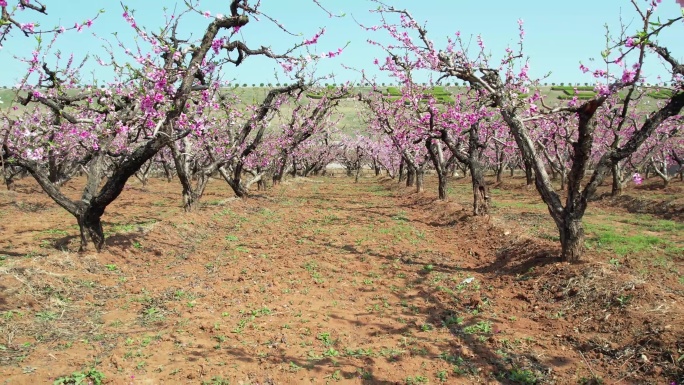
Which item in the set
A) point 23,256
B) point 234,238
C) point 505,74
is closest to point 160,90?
point 23,256

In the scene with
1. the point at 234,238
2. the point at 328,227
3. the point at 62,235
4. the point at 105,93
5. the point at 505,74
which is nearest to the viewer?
the point at 105,93

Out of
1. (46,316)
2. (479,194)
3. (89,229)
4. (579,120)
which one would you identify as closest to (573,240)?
(579,120)

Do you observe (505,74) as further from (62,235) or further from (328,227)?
(62,235)

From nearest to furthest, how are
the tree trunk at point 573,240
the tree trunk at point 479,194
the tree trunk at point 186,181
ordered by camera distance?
the tree trunk at point 573,240 → the tree trunk at point 479,194 → the tree trunk at point 186,181

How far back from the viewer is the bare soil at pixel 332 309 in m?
5.20

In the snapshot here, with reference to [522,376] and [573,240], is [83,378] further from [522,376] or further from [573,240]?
[573,240]

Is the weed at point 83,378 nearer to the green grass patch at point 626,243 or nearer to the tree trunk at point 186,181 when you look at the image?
the green grass patch at point 626,243

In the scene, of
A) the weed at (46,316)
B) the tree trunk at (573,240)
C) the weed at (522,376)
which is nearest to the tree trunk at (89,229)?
the weed at (46,316)

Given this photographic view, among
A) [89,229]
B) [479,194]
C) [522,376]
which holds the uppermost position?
[479,194]

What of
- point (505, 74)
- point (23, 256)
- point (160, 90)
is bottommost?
point (23, 256)

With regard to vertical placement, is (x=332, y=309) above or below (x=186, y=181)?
below

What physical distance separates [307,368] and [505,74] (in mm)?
11809

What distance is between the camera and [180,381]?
4848 mm

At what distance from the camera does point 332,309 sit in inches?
287
